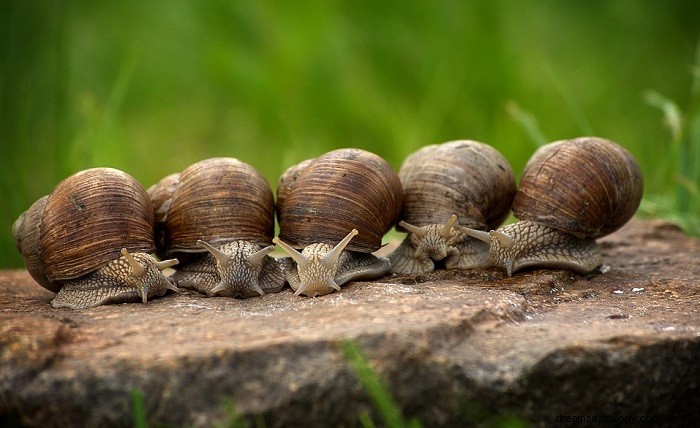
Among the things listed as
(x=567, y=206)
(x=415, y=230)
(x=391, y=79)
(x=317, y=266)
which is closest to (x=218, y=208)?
(x=317, y=266)

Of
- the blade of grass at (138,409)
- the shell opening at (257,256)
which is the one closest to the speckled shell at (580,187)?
the shell opening at (257,256)

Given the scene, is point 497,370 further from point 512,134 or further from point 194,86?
point 194,86

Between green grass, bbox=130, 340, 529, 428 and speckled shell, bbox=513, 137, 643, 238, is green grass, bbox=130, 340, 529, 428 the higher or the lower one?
the lower one

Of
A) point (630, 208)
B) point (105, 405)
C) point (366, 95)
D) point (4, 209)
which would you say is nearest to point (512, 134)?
point (366, 95)

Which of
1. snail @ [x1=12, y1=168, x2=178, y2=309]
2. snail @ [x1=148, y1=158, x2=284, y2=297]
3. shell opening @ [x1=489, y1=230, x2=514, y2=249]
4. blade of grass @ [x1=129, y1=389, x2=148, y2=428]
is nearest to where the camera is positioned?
blade of grass @ [x1=129, y1=389, x2=148, y2=428]

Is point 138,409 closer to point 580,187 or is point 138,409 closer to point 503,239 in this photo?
point 503,239

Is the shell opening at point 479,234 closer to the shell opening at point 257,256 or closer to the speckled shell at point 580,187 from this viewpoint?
the speckled shell at point 580,187

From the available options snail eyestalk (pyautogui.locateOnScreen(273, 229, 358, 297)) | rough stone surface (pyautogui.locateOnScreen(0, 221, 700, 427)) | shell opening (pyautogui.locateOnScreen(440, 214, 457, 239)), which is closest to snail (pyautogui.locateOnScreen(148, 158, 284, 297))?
snail eyestalk (pyautogui.locateOnScreen(273, 229, 358, 297))

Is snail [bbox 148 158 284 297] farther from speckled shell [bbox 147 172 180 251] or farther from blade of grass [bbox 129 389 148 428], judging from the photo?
blade of grass [bbox 129 389 148 428]
